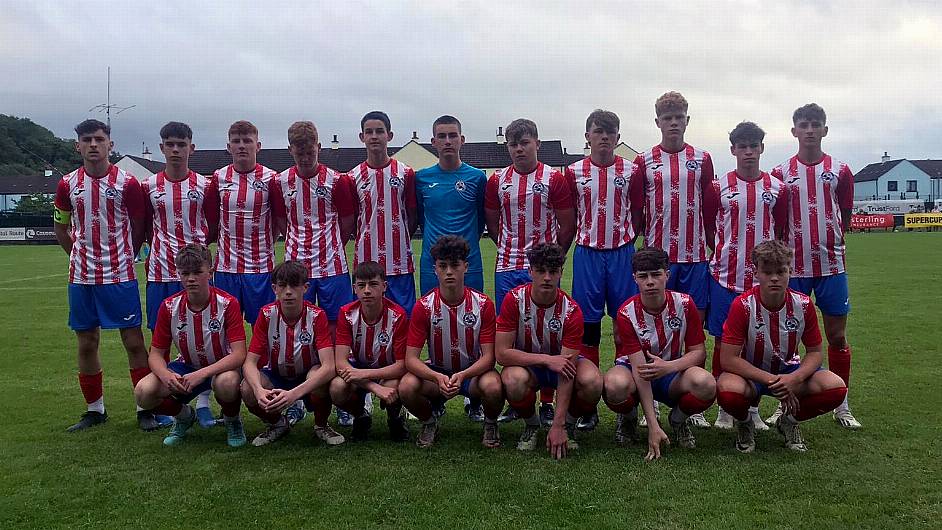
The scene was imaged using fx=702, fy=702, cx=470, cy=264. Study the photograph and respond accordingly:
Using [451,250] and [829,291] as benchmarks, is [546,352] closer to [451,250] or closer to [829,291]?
[451,250]

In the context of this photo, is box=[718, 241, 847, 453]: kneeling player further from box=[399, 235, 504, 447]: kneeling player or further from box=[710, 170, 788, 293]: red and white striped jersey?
box=[399, 235, 504, 447]: kneeling player

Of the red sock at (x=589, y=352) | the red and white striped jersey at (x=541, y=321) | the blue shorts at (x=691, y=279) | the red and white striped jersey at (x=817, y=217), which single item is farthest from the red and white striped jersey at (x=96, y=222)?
the red and white striped jersey at (x=817, y=217)

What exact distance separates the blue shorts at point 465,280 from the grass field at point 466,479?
0.87 meters

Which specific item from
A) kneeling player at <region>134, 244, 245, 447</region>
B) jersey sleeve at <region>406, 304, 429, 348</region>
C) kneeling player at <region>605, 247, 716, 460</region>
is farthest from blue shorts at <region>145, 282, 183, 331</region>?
kneeling player at <region>605, 247, 716, 460</region>

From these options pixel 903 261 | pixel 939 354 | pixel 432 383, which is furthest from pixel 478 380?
pixel 903 261

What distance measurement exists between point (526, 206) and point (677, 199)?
3.15 feet

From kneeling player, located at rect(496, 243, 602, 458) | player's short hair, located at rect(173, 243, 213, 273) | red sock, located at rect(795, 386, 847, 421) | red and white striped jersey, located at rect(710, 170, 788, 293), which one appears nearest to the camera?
red sock, located at rect(795, 386, 847, 421)

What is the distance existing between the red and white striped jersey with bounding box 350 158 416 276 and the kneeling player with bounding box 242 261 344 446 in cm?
75

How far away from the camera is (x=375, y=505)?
3084 mm

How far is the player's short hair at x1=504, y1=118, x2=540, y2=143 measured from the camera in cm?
443

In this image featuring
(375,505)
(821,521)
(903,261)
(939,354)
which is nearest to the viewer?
(821,521)

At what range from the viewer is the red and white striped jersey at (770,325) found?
379cm

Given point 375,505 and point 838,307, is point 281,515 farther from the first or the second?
point 838,307

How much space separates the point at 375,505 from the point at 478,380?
1.02 metres
